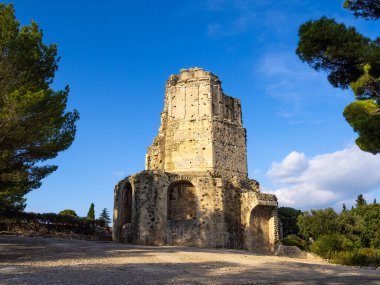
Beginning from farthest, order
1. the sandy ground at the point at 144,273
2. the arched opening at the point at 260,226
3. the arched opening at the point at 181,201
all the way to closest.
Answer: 1. the arched opening at the point at 181,201
2. the arched opening at the point at 260,226
3. the sandy ground at the point at 144,273

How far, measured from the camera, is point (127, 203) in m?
22.7

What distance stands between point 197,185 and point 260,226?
4.75m

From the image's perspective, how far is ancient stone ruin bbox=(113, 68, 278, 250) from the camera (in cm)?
1969

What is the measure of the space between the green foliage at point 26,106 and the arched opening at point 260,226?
12.4 m

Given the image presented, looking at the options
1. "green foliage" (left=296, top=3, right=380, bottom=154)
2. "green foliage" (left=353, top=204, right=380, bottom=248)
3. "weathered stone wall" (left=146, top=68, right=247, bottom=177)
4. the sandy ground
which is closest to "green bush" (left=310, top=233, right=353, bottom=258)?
the sandy ground

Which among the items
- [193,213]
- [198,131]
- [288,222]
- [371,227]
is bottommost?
[371,227]

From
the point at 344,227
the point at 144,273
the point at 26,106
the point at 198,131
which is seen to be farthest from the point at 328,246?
the point at 26,106

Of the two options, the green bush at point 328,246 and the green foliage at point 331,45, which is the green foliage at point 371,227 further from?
the green foliage at point 331,45

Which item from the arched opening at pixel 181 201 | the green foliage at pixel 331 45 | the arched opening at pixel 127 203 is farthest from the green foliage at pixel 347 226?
→ the green foliage at pixel 331 45

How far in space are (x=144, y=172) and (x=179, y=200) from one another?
110 inches

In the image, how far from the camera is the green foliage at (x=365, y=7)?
938 cm

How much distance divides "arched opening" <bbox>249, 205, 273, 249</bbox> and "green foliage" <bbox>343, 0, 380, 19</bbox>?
45.0 feet

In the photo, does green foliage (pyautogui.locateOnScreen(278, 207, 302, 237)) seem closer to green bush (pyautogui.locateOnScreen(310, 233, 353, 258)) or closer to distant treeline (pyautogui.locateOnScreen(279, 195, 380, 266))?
distant treeline (pyautogui.locateOnScreen(279, 195, 380, 266))

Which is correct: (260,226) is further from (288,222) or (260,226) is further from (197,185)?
(288,222)
